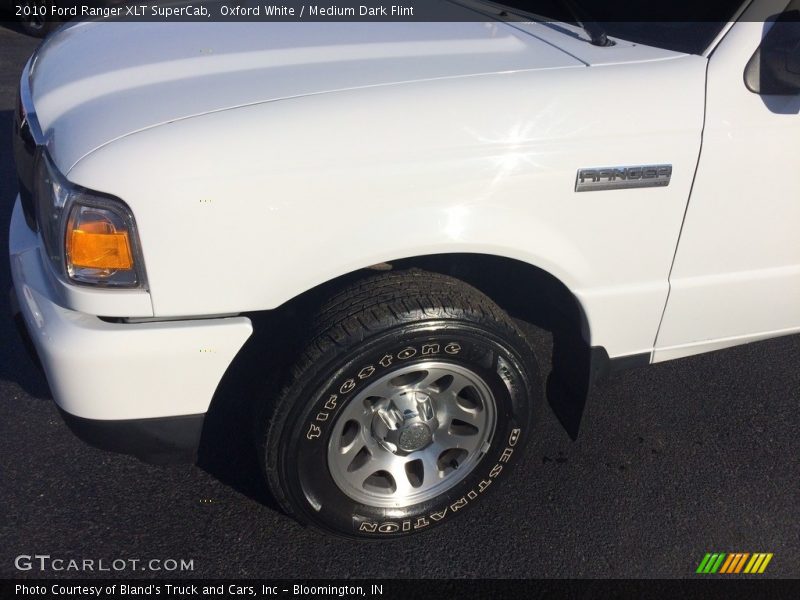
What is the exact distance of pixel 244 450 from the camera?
8.89 feet

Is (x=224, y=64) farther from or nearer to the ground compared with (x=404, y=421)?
farther from the ground

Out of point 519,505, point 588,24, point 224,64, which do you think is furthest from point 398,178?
point 519,505

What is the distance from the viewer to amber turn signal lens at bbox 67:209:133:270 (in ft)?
5.86

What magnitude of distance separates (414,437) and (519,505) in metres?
0.55

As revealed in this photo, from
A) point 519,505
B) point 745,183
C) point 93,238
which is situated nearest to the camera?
point 93,238

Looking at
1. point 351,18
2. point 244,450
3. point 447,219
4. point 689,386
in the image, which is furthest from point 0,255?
point 689,386

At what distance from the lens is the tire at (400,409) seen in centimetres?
200

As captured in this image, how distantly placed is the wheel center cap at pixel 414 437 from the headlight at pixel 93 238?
0.93 m

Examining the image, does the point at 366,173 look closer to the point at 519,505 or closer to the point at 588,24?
the point at 588,24

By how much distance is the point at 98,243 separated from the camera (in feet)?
5.91

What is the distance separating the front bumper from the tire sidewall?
0.83 feet

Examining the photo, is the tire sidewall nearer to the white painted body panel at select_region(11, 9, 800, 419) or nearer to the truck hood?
the white painted body panel at select_region(11, 9, 800, 419)

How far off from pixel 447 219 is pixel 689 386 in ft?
5.80

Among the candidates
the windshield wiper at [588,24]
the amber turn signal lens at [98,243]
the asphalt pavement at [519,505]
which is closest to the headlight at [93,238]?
the amber turn signal lens at [98,243]
